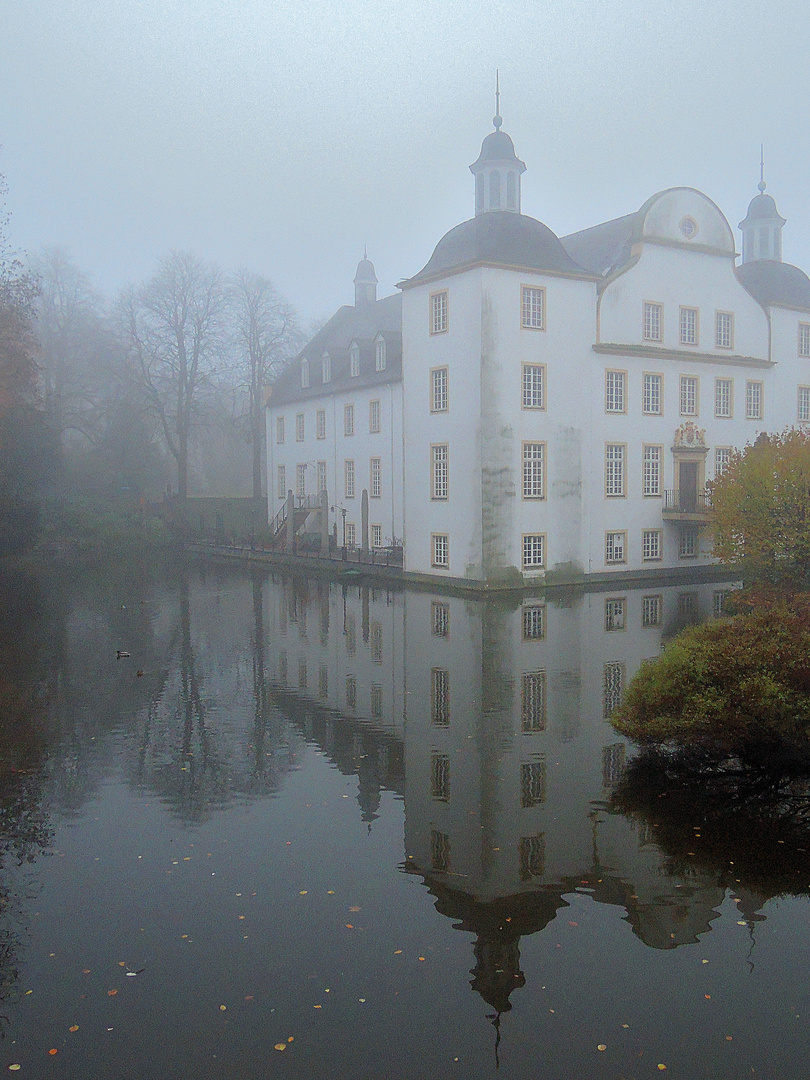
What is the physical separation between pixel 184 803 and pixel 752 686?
19.8 feet

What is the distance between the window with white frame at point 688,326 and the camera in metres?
34.5

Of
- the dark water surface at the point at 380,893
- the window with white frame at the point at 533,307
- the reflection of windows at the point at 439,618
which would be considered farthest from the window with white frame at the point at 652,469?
the dark water surface at the point at 380,893

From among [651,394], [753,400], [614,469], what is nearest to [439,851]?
[614,469]

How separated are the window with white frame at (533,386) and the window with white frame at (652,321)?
5.34m

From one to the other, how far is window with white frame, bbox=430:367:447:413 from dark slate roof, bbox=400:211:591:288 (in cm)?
314

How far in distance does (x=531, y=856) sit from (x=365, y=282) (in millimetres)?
52286

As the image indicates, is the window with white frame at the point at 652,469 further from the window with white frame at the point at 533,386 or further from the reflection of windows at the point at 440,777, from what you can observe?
the reflection of windows at the point at 440,777

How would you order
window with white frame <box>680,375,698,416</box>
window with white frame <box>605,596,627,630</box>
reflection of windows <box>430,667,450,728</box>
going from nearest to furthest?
1. reflection of windows <box>430,667,450,728</box>
2. window with white frame <box>605,596,627,630</box>
3. window with white frame <box>680,375,698,416</box>

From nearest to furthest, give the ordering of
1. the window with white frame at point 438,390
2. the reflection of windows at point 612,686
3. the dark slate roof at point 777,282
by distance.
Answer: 1. the reflection of windows at point 612,686
2. the window with white frame at point 438,390
3. the dark slate roof at point 777,282

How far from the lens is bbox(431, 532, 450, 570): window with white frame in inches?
1228

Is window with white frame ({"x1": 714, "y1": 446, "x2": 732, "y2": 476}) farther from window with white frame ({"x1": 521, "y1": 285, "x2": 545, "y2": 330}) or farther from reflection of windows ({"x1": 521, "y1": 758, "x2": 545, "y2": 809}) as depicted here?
reflection of windows ({"x1": 521, "y1": 758, "x2": 545, "y2": 809})

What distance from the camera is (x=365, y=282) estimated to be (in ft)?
187

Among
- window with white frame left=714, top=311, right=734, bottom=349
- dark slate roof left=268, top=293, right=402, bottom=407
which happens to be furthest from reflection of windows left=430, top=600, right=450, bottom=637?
window with white frame left=714, top=311, right=734, bottom=349

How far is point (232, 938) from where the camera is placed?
6676 millimetres
